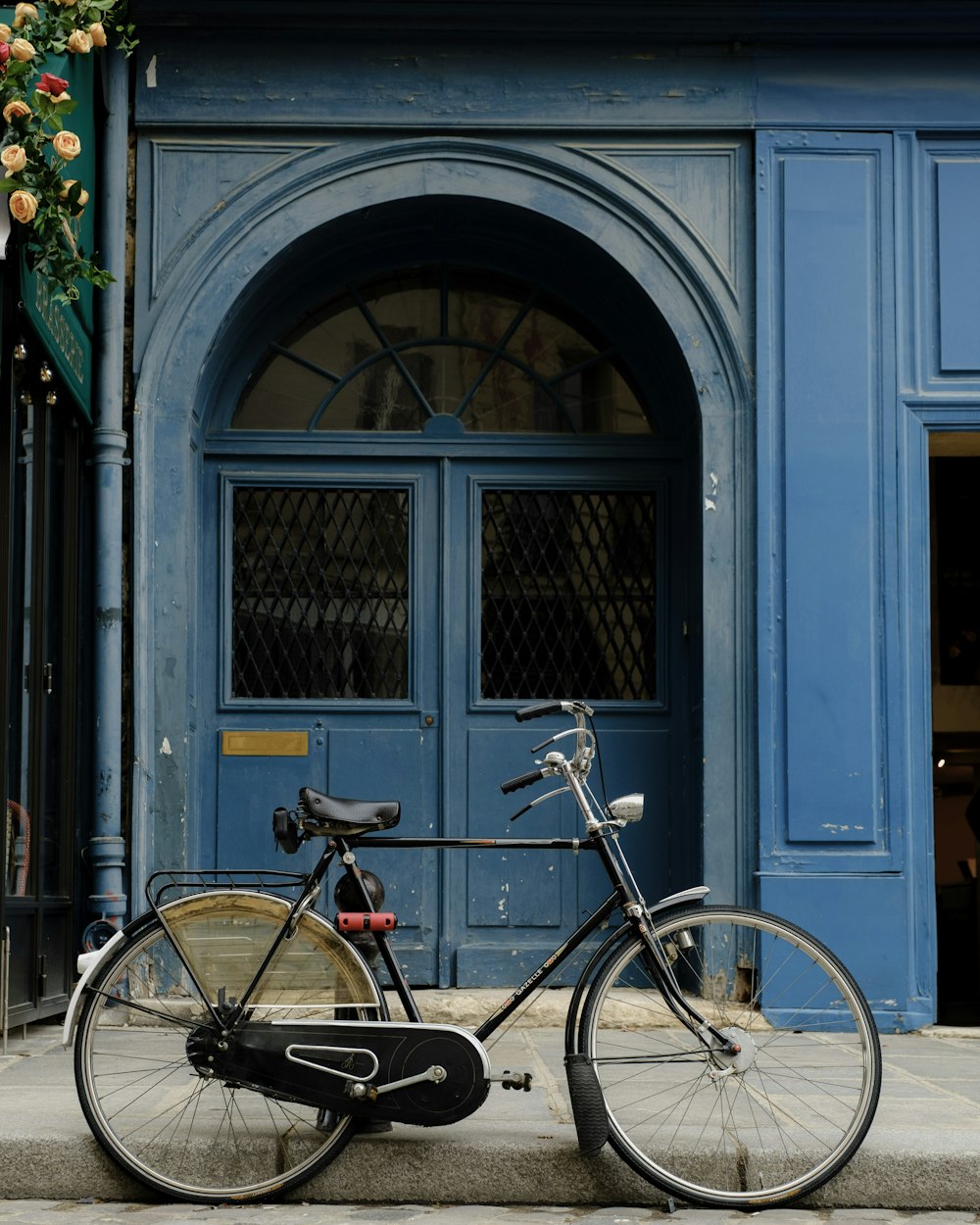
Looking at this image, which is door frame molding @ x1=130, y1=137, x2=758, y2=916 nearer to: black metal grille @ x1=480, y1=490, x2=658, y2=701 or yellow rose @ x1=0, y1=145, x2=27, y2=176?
black metal grille @ x1=480, y1=490, x2=658, y2=701

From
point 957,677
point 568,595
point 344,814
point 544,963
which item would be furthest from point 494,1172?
point 957,677

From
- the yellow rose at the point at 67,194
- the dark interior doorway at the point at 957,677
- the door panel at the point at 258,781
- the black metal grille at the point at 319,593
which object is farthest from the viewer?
the dark interior doorway at the point at 957,677

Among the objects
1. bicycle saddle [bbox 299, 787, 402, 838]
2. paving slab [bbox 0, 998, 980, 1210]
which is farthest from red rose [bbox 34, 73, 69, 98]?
paving slab [bbox 0, 998, 980, 1210]

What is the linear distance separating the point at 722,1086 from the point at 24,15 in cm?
411

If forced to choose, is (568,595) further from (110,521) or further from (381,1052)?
(381,1052)

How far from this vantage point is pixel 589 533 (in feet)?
22.8

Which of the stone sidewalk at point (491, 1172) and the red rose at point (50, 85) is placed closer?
the stone sidewalk at point (491, 1172)

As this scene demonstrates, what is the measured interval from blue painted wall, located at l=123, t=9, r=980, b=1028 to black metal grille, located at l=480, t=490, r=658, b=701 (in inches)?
22.5

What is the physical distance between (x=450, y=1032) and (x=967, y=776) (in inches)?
272

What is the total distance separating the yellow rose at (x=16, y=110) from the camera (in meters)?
5.04

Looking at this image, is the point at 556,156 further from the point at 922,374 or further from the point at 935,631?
the point at 935,631

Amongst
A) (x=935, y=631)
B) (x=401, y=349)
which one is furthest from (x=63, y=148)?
(x=935, y=631)

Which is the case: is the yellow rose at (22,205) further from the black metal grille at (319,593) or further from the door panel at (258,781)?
the door panel at (258,781)

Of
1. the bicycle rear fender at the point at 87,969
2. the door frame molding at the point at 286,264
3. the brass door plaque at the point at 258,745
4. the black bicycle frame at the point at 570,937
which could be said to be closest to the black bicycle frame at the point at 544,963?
the black bicycle frame at the point at 570,937
